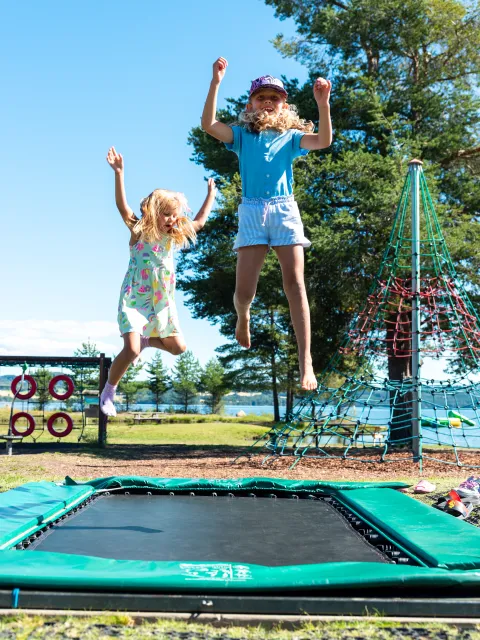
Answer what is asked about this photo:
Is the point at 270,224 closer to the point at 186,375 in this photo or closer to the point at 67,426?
the point at 67,426

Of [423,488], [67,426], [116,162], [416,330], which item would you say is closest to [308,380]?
[116,162]

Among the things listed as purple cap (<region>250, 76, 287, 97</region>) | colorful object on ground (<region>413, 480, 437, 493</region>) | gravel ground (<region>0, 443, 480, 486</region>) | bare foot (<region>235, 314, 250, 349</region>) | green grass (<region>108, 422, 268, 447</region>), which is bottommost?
green grass (<region>108, 422, 268, 447</region>)

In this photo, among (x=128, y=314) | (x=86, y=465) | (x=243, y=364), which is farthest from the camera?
(x=243, y=364)

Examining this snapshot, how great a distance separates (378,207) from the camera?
396 inches

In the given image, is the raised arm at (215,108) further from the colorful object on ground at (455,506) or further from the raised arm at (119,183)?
the colorful object on ground at (455,506)

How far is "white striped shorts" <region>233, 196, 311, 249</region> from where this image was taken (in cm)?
320

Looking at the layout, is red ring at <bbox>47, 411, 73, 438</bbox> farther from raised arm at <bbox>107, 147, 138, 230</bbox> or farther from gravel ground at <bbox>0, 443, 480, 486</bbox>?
raised arm at <bbox>107, 147, 138, 230</bbox>

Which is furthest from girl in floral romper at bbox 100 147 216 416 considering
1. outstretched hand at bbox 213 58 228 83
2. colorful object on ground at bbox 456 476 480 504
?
colorful object on ground at bbox 456 476 480 504

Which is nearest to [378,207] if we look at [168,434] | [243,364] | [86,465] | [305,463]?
[305,463]

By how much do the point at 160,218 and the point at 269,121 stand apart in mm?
803

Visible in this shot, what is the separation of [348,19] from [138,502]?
9.24 meters

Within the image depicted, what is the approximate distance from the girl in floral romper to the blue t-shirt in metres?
0.54

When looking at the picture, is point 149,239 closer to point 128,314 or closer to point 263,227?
point 128,314

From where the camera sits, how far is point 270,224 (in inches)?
127
